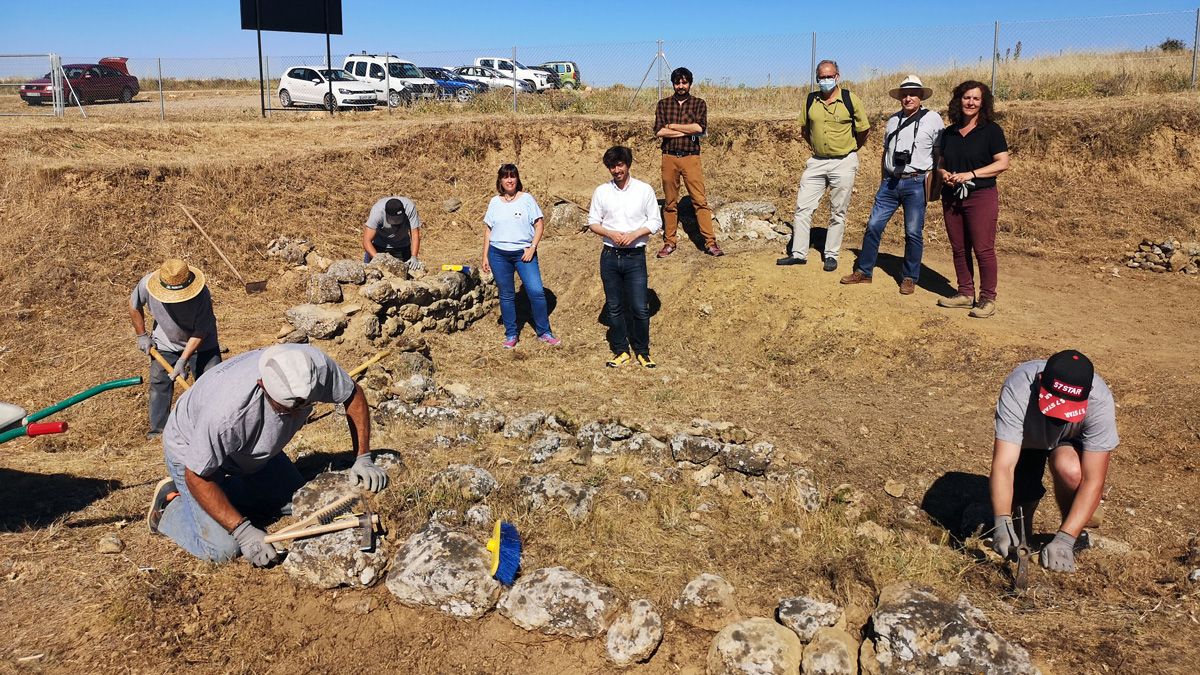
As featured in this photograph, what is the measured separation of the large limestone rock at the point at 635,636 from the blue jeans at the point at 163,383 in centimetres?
369

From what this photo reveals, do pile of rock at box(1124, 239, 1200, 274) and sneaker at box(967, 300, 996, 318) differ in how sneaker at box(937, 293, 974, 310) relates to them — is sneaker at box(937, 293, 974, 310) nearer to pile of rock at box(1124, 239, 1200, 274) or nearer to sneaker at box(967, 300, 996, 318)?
sneaker at box(967, 300, 996, 318)

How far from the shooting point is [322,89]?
65.1 feet

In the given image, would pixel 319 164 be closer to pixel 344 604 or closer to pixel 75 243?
pixel 75 243

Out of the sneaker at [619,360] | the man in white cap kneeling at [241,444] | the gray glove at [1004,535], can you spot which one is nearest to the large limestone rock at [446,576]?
the man in white cap kneeling at [241,444]

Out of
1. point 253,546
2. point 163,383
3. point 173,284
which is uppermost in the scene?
point 173,284

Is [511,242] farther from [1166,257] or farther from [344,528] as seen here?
[1166,257]

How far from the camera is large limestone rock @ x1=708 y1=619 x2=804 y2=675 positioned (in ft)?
11.5

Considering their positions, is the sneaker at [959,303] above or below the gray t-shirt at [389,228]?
below

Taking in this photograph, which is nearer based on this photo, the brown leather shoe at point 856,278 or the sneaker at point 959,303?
the sneaker at point 959,303

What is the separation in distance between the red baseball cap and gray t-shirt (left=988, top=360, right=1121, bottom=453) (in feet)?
0.47

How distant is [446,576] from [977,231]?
5223mm

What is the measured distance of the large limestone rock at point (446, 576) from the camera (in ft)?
13.1

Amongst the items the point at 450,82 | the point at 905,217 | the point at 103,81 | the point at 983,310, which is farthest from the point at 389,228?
the point at 103,81

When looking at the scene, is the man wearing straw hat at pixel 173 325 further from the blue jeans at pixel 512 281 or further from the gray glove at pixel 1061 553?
the gray glove at pixel 1061 553
